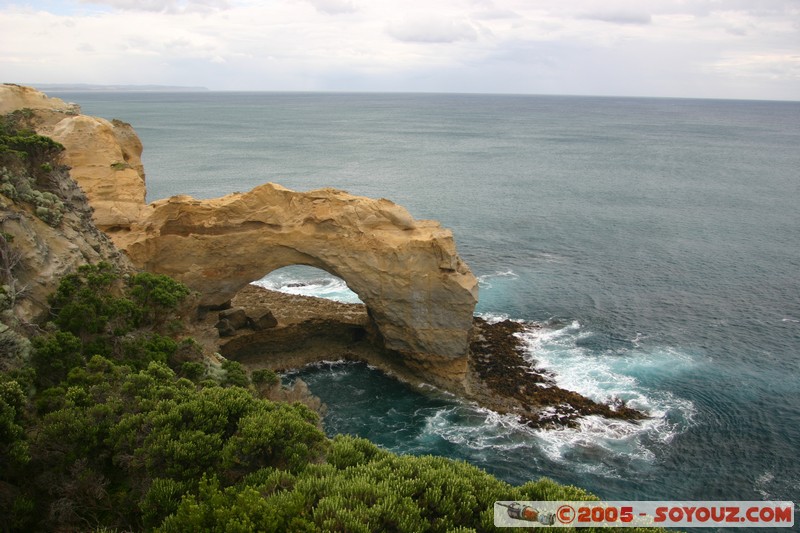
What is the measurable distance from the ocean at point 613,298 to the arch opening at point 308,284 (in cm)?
27

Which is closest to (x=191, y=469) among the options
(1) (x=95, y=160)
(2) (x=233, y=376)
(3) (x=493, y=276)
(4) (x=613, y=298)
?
(2) (x=233, y=376)

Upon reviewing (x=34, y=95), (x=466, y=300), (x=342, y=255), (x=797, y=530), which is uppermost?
(x=34, y=95)

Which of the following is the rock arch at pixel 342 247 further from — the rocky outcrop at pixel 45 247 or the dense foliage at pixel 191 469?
the dense foliage at pixel 191 469

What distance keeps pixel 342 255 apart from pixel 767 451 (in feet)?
82.8

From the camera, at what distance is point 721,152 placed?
127 m

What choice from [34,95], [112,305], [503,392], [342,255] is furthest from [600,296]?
[34,95]

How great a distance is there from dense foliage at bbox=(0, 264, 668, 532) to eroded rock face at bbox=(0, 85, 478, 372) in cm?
1652

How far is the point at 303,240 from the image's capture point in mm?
37750

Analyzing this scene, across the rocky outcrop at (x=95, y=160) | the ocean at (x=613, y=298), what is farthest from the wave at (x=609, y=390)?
the rocky outcrop at (x=95, y=160)

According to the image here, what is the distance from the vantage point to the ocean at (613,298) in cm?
3133

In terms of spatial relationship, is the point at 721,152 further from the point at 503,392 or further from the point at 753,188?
the point at 503,392

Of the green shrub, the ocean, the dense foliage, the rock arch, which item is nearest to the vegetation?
the dense foliage

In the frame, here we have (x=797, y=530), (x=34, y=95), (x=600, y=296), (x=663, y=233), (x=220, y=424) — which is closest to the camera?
(x=220, y=424)

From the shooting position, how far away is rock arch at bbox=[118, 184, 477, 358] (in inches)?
1449
